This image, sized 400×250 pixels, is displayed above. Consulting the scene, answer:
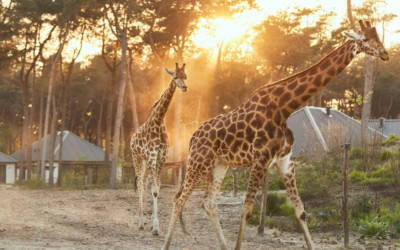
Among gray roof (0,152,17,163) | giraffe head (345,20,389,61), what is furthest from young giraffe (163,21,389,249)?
gray roof (0,152,17,163)

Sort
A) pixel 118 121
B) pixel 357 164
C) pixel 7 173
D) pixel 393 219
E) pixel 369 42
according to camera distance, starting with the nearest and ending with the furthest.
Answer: pixel 369 42
pixel 393 219
pixel 357 164
pixel 118 121
pixel 7 173

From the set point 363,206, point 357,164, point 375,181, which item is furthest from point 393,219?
point 357,164

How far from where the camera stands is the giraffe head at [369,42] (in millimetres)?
8820

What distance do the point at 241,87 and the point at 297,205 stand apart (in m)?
36.4

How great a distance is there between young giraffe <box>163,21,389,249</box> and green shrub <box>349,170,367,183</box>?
931 cm

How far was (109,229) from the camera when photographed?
13.9 meters

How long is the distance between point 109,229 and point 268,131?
20.2 ft

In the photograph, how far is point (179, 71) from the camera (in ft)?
41.9

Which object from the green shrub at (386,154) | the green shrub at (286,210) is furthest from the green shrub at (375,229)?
the green shrub at (386,154)

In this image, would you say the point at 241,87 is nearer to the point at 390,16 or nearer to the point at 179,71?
the point at 390,16

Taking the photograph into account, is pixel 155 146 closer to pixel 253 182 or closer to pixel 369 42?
pixel 253 182

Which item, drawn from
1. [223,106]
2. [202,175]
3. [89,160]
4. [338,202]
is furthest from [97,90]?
[202,175]

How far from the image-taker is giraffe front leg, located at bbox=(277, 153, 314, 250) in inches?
356

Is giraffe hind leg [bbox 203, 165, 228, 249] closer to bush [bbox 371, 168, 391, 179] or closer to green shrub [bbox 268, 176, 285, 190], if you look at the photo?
bush [bbox 371, 168, 391, 179]
